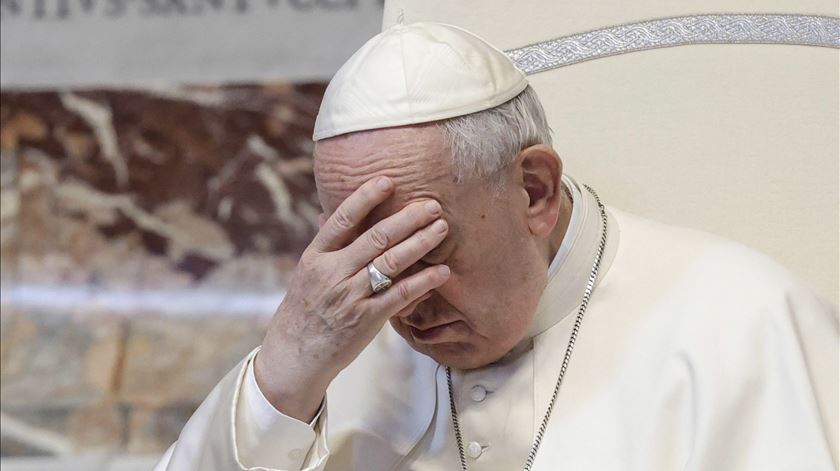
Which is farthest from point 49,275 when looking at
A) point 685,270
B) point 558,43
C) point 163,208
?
point 685,270

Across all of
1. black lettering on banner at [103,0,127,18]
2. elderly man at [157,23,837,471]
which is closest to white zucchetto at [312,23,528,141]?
elderly man at [157,23,837,471]

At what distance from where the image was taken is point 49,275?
4.79 m

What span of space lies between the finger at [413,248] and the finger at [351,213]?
7 centimetres

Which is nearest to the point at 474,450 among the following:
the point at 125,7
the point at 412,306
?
the point at 412,306

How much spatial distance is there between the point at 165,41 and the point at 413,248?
11.3ft

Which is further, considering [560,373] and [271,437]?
[560,373]

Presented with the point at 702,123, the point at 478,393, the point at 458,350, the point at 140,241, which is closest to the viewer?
the point at 458,350

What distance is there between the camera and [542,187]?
7.01 feet

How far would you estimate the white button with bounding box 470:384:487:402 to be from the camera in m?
2.31

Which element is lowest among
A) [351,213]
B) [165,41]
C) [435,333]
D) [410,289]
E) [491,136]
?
[165,41]

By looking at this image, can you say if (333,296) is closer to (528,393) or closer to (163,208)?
(528,393)

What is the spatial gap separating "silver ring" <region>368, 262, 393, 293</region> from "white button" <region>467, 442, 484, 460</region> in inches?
17.5

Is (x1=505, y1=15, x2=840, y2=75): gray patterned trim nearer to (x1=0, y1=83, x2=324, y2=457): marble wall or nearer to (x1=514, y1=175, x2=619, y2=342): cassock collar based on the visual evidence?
(x1=514, y1=175, x2=619, y2=342): cassock collar

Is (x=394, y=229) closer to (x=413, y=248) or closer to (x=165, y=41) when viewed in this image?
(x=413, y=248)
